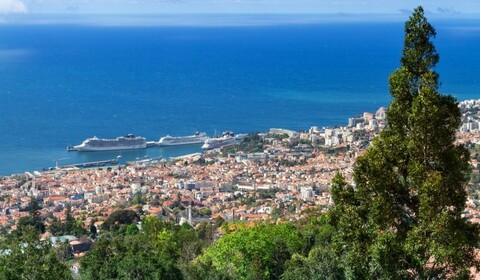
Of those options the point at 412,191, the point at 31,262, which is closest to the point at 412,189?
the point at 412,191

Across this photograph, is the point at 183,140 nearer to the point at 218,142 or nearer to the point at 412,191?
the point at 218,142

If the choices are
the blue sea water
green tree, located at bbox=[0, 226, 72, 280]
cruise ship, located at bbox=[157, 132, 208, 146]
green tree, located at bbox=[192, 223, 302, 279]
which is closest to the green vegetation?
green tree, located at bbox=[0, 226, 72, 280]

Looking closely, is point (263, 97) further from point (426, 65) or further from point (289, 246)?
point (426, 65)

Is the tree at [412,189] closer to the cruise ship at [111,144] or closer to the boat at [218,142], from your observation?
the boat at [218,142]

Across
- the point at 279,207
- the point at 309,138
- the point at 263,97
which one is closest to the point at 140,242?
the point at 279,207

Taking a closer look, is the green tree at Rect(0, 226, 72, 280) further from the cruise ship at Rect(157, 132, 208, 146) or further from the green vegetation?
the cruise ship at Rect(157, 132, 208, 146)
